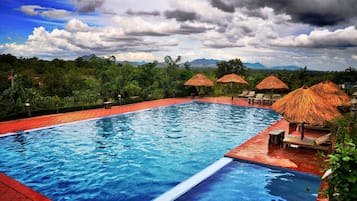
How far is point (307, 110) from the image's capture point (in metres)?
6.92

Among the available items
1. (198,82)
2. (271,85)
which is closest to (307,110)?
(271,85)

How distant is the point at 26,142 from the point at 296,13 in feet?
43.2

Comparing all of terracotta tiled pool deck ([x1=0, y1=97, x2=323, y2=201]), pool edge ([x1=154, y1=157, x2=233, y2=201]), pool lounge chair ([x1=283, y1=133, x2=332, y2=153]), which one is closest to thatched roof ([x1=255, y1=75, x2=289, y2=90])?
terracotta tiled pool deck ([x1=0, y1=97, x2=323, y2=201])

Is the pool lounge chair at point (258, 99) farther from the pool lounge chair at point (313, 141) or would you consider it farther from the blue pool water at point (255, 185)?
the blue pool water at point (255, 185)

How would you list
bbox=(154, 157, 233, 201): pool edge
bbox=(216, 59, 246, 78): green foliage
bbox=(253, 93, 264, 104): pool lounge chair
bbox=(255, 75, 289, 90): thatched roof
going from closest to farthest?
bbox=(154, 157, 233, 201): pool edge → bbox=(253, 93, 264, 104): pool lounge chair → bbox=(255, 75, 289, 90): thatched roof → bbox=(216, 59, 246, 78): green foliage

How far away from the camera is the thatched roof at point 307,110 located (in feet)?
22.1

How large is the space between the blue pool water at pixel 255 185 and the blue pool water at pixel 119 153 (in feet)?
2.37

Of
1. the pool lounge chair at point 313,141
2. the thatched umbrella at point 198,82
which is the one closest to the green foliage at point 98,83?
the thatched umbrella at point 198,82

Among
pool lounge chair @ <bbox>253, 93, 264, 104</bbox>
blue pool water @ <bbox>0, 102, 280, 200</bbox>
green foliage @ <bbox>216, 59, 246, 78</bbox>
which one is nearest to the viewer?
blue pool water @ <bbox>0, 102, 280, 200</bbox>

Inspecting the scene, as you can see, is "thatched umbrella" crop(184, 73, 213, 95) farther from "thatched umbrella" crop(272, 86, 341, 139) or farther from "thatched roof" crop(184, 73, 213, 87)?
"thatched umbrella" crop(272, 86, 341, 139)

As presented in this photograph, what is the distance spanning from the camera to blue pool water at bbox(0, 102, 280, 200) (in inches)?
210

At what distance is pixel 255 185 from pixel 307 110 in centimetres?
294

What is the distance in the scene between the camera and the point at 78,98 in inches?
553

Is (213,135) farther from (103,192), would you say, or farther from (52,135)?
(52,135)
